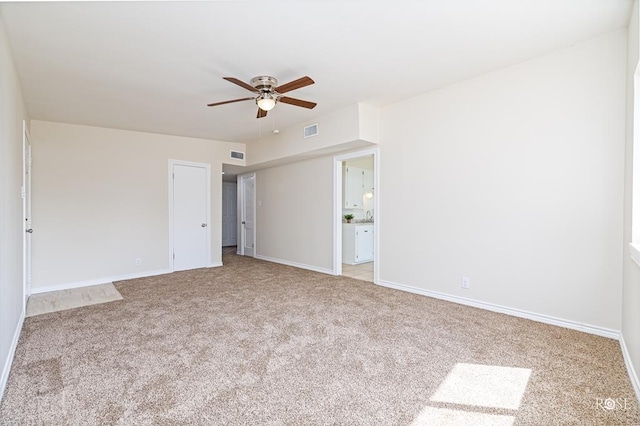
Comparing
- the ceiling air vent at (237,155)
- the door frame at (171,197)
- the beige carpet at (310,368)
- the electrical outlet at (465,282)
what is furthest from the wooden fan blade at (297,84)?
the ceiling air vent at (237,155)

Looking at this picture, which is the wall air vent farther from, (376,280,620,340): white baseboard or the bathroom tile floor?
(376,280,620,340): white baseboard

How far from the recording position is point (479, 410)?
5.89 feet

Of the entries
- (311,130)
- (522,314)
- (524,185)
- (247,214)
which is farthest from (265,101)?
(247,214)

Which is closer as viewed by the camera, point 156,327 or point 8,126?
point 8,126

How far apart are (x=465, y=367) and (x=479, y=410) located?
1.60 ft

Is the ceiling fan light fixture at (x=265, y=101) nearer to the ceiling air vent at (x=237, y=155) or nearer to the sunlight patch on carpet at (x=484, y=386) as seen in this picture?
the sunlight patch on carpet at (x=484, y=386)

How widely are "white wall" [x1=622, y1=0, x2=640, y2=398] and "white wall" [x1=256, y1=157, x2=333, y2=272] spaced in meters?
3.74

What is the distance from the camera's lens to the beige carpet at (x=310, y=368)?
1.78 m

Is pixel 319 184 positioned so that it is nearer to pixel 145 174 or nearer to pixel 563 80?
pixel 145 174

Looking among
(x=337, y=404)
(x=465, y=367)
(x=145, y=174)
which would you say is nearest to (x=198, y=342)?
(x=337, y=404)

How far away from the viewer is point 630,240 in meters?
2.34

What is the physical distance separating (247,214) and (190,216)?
1.79m

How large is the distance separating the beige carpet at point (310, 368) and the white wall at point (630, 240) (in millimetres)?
173

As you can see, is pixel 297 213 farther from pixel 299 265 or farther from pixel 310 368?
pixel 310 368
